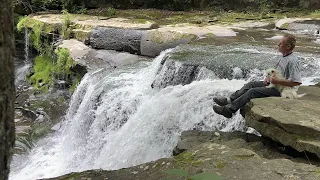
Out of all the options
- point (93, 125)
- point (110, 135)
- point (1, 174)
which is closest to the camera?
point (1, 174)

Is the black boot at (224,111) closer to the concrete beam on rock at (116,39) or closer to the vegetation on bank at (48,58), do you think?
the concrete beam on rock at (116,39)

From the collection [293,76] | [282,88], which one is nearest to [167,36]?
[282,88]

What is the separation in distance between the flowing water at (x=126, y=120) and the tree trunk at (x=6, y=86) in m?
4.44

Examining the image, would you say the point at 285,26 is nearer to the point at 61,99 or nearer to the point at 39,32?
the point at 61,99

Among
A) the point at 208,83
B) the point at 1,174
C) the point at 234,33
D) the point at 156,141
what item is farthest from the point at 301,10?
the point at 1,174

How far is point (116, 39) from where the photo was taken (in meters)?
10.9

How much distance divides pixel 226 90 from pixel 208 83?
448 mm

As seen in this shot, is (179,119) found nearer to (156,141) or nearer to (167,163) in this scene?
(156,141)

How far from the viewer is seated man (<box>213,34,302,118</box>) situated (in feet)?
15.6

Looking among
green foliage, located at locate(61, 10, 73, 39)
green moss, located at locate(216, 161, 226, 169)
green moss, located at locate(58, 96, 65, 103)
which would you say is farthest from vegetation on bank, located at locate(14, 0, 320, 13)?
green moss, located at locate(216, 161, 226, 169)

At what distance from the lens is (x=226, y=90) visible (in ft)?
20.5

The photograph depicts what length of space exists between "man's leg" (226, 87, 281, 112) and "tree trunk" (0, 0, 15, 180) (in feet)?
12.4

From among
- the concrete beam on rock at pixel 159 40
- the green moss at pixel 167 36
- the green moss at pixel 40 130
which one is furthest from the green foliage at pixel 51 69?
the green moss at pixel 167 36

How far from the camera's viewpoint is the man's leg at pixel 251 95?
502cm
